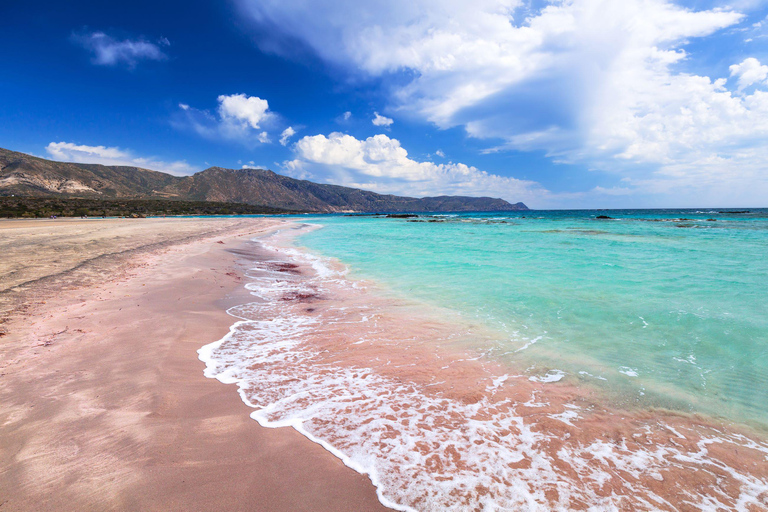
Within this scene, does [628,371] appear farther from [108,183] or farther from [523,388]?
[108,183]

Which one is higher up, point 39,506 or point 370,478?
point 39,506

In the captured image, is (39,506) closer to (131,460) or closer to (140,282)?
(131,460)

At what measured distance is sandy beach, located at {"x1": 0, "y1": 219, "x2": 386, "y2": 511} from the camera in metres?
2.33

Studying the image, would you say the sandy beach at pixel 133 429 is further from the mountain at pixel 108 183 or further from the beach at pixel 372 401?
the mountain at pixel 108 183

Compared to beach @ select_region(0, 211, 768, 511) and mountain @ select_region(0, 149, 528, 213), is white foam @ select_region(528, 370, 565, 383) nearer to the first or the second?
beach @ select_region(0, 211, 768, 511)

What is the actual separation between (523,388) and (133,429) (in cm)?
460

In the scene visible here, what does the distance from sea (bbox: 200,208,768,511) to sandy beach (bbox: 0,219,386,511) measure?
314 millimetres

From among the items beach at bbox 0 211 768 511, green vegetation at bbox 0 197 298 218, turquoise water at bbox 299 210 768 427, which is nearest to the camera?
beach at bbox 0 211 768 511

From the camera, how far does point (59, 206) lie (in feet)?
204

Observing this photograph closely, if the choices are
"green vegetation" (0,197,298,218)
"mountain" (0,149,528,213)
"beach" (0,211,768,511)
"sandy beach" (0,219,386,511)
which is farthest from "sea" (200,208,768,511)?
"mountain" (0,149,528,213)

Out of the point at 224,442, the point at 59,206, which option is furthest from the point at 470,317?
the point at 59,206

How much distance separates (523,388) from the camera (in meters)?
4.34

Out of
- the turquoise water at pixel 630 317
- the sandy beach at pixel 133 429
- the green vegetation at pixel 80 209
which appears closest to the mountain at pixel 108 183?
the green vegetation at pixel 80 209

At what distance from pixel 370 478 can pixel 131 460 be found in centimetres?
203
